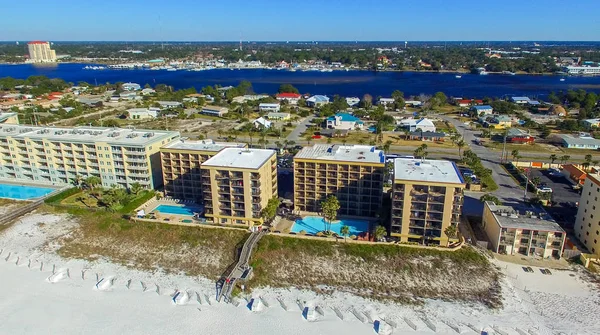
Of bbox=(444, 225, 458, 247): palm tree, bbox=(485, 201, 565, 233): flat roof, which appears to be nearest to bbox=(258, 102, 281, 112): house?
bbox=(485, 201, 565, 233): flat roof

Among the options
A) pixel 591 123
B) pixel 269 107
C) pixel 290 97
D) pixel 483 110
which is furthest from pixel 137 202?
pixel 591 123

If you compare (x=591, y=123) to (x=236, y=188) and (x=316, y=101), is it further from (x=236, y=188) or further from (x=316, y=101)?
(x=236, y=188)

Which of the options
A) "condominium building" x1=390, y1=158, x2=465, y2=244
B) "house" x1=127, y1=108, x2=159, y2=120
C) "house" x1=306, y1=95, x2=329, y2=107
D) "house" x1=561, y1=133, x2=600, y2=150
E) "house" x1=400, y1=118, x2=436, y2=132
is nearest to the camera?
"condominium building" x1=390, y1=158, x2=465, y2=244

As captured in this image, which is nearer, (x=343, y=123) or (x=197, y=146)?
(x=197, y=146)

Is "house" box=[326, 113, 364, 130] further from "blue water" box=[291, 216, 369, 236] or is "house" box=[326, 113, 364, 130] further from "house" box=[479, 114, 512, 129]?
"blue water" box=[291, 216, 369, 236]

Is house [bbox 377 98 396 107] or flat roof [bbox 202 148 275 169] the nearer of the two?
flat roof [bbox 202 148 275 169]

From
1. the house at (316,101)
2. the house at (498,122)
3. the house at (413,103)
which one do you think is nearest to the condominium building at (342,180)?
the house at (498,122)

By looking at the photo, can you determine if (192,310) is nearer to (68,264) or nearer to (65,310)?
(65,310)
